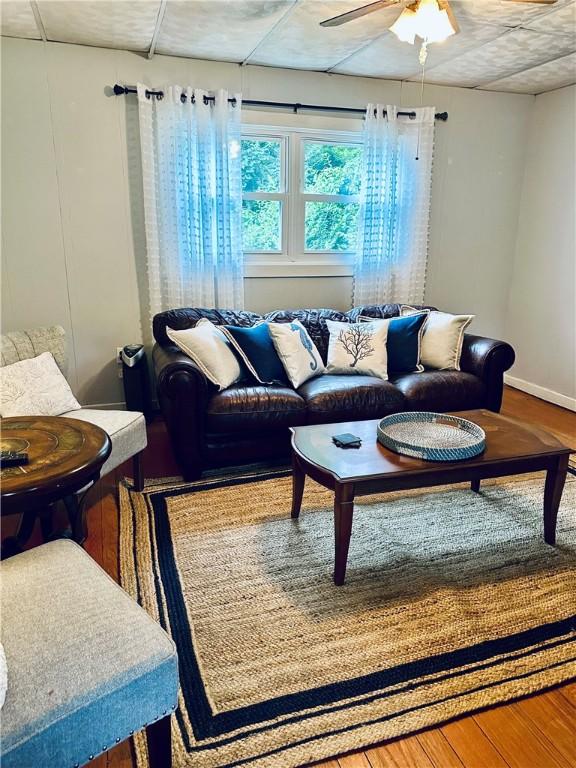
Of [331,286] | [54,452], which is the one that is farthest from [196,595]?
[331,286]

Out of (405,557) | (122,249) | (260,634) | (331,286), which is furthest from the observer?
(331,286)

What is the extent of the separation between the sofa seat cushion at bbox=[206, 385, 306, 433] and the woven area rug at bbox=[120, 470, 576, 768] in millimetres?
368

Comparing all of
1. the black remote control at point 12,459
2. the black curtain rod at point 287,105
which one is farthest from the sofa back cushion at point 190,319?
the black remote control at point 12,459

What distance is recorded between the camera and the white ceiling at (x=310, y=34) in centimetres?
266

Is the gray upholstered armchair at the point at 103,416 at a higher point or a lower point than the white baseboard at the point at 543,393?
higher

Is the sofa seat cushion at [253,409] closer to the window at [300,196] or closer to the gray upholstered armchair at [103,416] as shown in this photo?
the gray upholstered armchair at [103,416]

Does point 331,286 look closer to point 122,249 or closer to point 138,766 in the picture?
point 122,249

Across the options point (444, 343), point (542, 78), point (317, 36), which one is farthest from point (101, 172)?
point (542, 78)

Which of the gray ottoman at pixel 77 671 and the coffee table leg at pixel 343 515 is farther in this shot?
the coffee table leg at pixel 343 515

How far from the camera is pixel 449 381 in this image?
10.9 ft

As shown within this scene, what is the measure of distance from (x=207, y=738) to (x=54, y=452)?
3.41 feet

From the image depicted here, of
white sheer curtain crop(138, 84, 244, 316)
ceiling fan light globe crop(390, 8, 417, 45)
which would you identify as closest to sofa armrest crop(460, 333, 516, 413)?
white sheer curtain crop(138, 84, 244, 316)

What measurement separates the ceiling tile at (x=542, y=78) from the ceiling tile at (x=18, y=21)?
3.33 metres

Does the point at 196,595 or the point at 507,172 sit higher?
the point at 507,172
